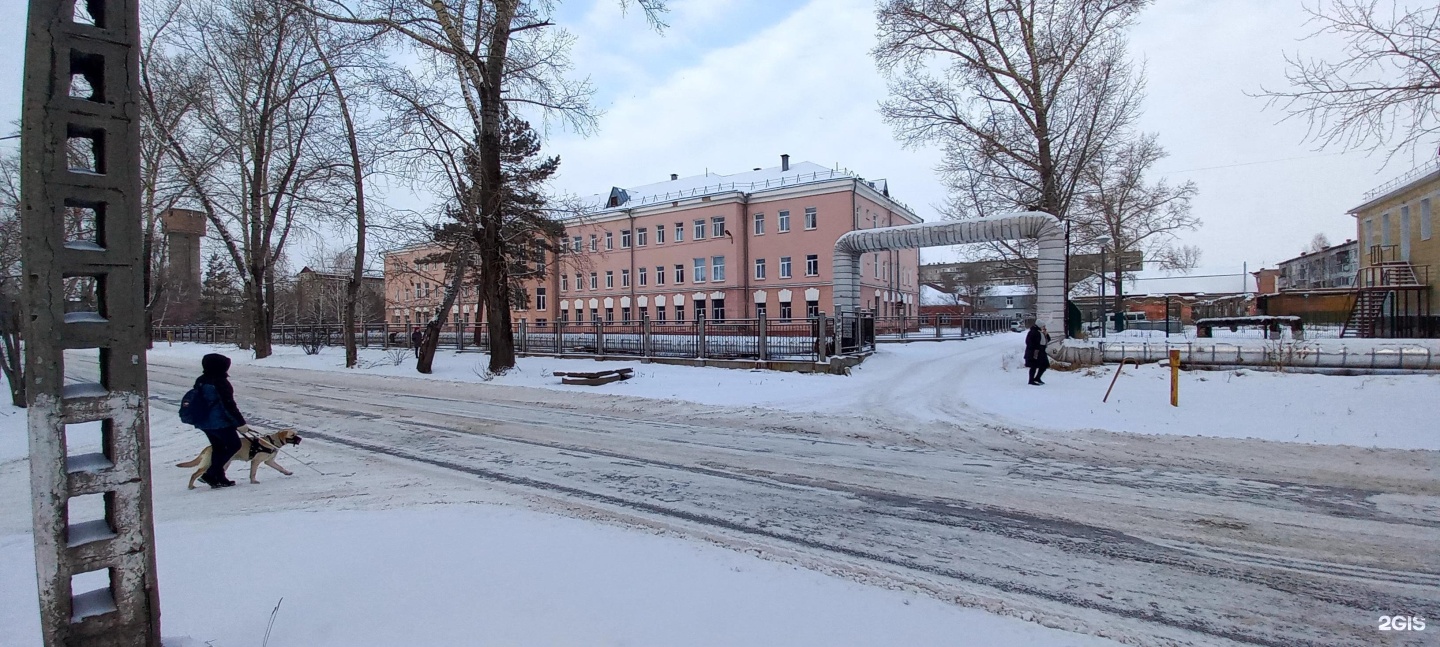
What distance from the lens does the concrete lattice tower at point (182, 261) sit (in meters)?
29.5

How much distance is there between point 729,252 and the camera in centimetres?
4744

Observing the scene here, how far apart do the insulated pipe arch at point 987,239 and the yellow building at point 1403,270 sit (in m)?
17.3

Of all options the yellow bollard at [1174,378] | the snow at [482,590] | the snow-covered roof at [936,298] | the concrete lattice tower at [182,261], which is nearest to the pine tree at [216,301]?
the concrete lattice tower at [182,261]

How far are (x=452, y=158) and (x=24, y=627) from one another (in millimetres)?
17031

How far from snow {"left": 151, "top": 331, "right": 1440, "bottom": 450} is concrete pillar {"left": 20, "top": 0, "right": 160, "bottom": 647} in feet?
33.2

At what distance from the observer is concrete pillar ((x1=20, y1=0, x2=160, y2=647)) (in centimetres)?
263

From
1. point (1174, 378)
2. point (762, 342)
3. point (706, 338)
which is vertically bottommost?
point (1174, 378)

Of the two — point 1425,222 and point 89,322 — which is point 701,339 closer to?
point 89,322

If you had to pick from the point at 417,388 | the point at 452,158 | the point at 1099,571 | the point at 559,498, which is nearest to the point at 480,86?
the point at 452,158

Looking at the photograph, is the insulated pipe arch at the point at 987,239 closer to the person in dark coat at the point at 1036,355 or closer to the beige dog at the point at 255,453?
the person in dark coat at the point at 1036,355

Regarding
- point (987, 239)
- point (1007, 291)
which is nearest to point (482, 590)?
point (987, 239)

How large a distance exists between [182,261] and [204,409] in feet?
162

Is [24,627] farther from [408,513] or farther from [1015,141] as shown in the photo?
[1015,141]

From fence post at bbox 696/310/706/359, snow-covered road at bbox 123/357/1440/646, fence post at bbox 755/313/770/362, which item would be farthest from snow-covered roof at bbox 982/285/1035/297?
snow-covered road at bbox 123/357/1440/646
